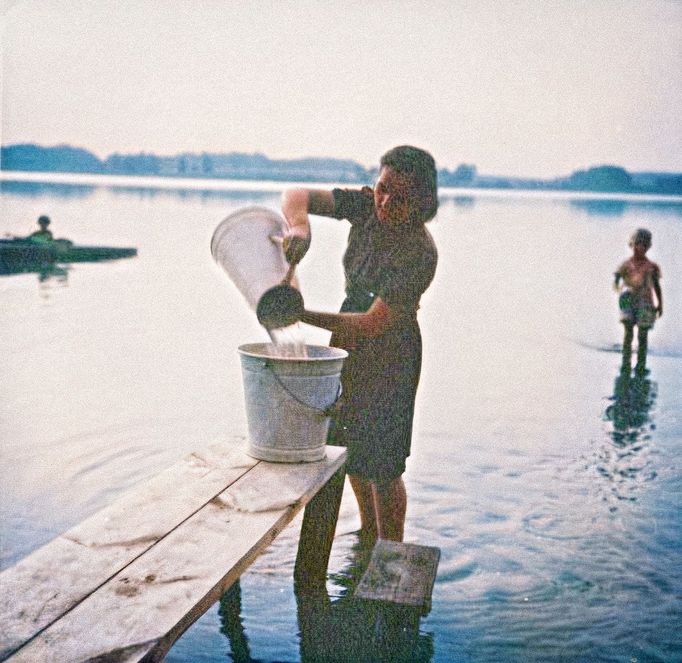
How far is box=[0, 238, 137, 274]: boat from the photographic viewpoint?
17031mm

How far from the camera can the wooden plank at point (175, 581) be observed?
1.90 m

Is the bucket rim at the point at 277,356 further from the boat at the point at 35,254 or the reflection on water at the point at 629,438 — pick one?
the boat at the point at 35,254

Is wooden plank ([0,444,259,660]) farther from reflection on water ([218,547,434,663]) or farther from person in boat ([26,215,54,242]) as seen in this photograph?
person in boat ([26,215,54,242])

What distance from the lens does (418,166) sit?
11.3 ft

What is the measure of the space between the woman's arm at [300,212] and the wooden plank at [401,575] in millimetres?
1090

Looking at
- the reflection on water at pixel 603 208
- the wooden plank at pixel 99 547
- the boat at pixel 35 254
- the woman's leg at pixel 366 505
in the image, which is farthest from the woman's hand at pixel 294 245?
the reflection on water at pixel 603 208

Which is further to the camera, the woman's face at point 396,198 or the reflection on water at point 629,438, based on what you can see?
the reflection on water at point 629,438

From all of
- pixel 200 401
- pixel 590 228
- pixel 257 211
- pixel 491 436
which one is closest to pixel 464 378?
pixel 491 436

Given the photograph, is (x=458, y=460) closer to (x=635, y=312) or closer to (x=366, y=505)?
(x=366, y=505)

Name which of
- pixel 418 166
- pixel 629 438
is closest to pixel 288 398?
pixel 418 166

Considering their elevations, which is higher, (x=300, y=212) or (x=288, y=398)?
(x=300, y=212)

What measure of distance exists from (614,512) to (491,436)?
5.30 ft

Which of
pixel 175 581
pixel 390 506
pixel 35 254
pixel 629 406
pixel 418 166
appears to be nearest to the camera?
pixel 175 581

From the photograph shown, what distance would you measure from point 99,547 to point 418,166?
191 centimetres
